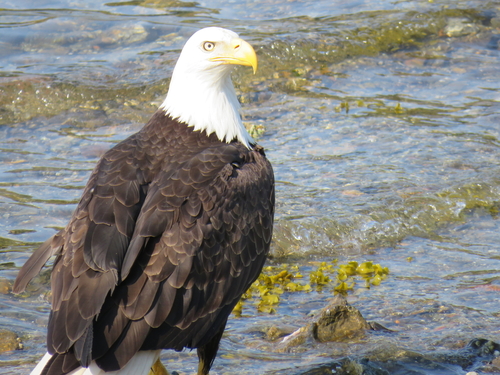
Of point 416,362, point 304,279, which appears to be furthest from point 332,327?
point 304,279

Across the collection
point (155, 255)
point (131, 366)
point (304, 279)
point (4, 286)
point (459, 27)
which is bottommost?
point (304, 279)

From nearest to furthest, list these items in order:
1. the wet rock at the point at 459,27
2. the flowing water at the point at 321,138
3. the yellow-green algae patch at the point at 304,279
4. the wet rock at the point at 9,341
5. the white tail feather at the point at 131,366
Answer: the white tail feather at the point at 131,366, the wet rock at the point at 9,341, the flowing water at the point at 321,138, the yellow-green algae patch at the point at 304,279, the wet rock at the point at 459,27

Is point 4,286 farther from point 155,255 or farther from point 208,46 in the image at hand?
point 208,46

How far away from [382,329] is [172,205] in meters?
1.91

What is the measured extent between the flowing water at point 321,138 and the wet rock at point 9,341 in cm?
5

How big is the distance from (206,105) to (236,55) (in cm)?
42

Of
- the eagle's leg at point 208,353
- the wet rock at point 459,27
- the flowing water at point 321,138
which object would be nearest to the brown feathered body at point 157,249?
the eagle's leg at point 208,353

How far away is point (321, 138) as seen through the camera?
914 centimetres

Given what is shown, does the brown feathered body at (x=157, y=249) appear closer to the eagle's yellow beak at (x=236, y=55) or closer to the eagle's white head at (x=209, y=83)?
the eagle's white head at (x=209, y=83)

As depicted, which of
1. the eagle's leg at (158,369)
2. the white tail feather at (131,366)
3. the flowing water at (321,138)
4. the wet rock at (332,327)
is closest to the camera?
the white tail feather at (131,366)

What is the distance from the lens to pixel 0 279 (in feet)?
20.2

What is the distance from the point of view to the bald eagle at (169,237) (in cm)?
417

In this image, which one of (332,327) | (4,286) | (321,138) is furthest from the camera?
(321,138)

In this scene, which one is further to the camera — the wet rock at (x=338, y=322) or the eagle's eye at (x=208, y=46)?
the eagle's eye at (x=208, y=46)
